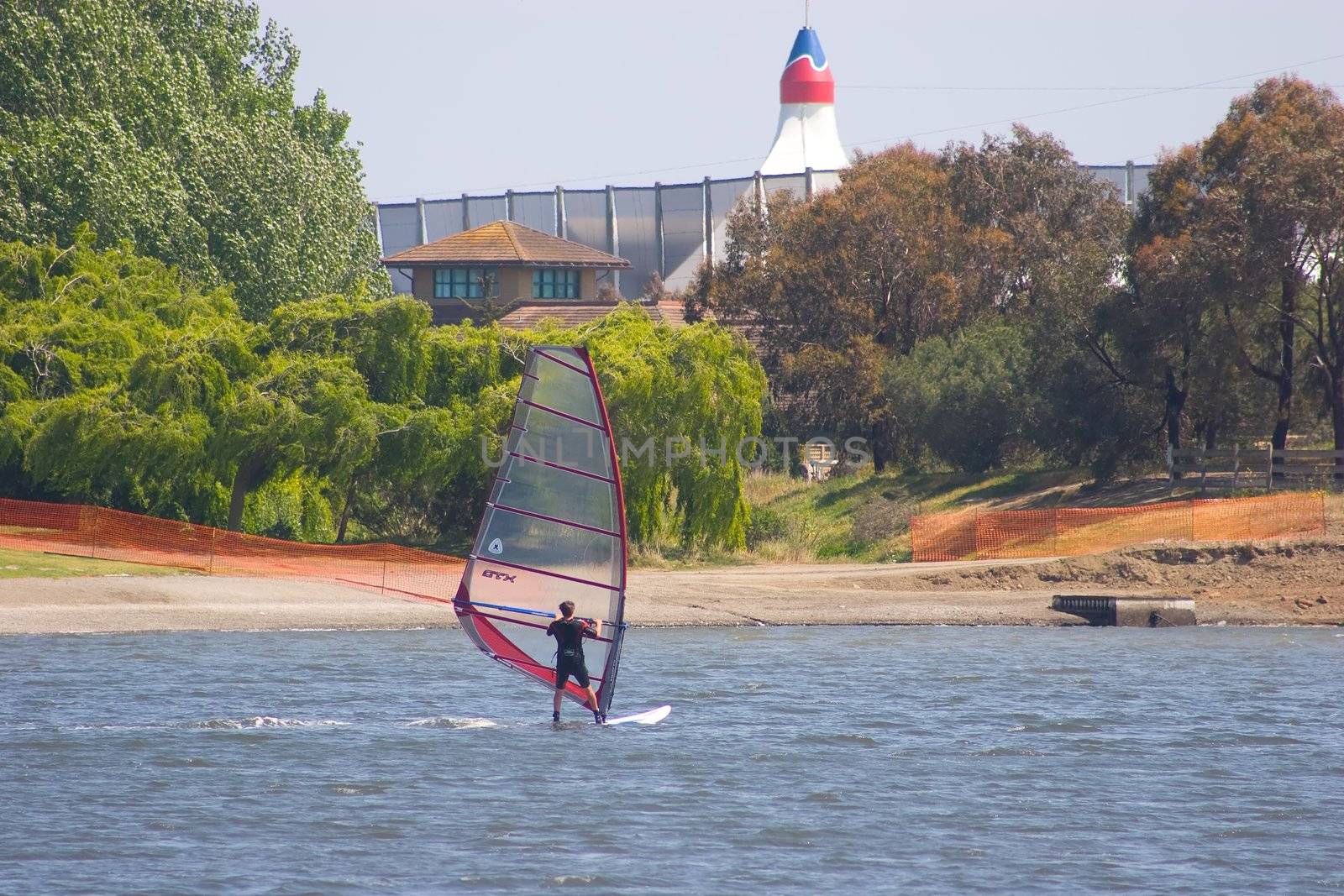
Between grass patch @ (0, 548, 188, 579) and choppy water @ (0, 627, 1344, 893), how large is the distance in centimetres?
304

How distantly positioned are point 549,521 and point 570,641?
131 cm

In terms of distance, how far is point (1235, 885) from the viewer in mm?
12938

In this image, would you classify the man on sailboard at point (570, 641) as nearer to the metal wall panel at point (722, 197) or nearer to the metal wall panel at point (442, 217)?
the metal wall panel at point (722, 197)

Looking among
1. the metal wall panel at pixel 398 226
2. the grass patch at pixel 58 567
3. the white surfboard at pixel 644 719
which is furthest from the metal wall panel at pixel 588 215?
the white surfboard at pixel 644 719

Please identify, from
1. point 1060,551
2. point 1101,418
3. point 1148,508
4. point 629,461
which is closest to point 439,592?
point 629,461

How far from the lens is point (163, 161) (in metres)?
46.8

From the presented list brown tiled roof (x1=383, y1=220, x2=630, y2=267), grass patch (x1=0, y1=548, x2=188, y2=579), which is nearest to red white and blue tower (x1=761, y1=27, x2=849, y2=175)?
brown tiled roof (x1=383, y1=220, x2=630, y2=267)

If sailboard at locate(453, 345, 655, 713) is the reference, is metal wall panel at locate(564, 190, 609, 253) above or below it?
above

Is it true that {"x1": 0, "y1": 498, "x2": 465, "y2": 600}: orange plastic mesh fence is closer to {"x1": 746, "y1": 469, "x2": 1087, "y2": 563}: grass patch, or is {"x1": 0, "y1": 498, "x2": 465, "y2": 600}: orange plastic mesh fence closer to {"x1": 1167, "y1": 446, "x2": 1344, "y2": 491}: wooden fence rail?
{"x1": 746, "y1": 469, "x2": 1087, "y2": 563}: grass patch

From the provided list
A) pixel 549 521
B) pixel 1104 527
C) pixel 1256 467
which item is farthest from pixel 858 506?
pixel 549 521

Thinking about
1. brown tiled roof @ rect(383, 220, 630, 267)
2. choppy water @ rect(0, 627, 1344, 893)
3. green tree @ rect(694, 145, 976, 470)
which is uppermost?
brown tiled roof @ rect(383, 220, 630, 267)

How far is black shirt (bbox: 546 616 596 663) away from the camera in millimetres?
17536

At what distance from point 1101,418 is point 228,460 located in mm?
20906

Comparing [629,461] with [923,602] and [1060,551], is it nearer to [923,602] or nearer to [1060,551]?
[923,602]
